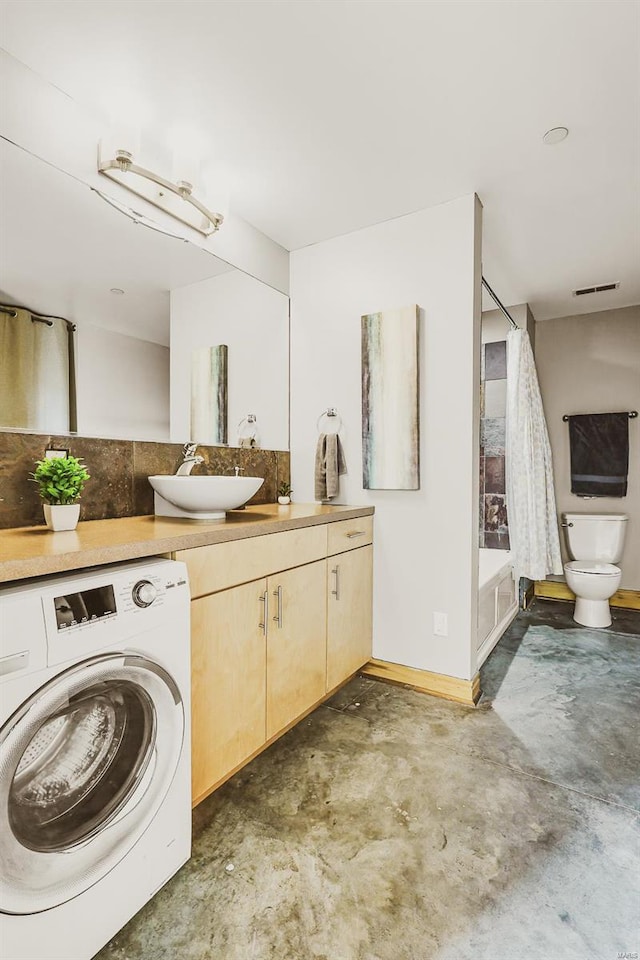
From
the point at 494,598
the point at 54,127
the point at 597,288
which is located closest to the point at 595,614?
the point at 494,598

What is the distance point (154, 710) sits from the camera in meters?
1.23

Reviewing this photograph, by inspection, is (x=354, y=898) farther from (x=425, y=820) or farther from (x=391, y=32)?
(x=391, y=32)

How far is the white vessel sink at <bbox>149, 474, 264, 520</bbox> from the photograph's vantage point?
175cm

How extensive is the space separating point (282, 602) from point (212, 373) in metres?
1.23

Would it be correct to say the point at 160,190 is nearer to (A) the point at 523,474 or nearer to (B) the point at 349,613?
(B) the point at 349,613

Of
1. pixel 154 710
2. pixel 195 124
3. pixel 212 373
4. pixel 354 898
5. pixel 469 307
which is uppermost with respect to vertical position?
pixel 195 124

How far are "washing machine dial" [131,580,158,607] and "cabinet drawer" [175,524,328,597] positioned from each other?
20 centimetres

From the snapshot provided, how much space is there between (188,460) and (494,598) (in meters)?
2.01

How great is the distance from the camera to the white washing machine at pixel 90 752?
0.95 meters

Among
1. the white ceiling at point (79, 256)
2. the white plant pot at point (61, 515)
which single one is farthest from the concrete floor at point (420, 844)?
the white ceiling at point (79, 256)

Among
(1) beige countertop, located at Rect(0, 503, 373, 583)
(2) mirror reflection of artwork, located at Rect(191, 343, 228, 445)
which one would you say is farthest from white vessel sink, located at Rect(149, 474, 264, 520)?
(2) mirror reflection of artwork, located at Rect(191, 343, 228, 445)

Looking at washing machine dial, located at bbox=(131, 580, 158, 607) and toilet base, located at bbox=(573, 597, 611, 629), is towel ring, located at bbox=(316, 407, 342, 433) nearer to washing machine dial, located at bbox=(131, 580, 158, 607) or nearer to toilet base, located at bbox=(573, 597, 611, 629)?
washing machine dial, located at bbox=(131, 580, 158, 607)

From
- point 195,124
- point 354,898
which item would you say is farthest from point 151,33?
point 354,898

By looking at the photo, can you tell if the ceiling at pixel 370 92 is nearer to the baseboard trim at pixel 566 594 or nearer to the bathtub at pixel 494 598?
the bathtub at pixel 494 598
